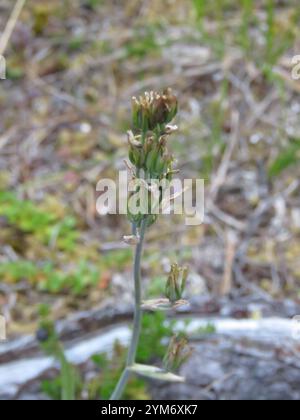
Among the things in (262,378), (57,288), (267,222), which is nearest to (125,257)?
(57,288)

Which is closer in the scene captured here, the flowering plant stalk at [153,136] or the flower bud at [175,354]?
the flowering plant stalk at [153,136]

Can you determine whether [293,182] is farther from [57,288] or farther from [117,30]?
[117,30]

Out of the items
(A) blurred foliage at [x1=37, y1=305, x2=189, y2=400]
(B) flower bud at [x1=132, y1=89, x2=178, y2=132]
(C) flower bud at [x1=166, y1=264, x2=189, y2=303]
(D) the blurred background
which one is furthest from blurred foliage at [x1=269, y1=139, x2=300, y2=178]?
(B) flower bud at [x1=132, y1=89, x2=178, y2=132]

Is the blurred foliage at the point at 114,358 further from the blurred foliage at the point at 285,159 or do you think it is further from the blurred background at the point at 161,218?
the blurred foliage at the point at 285,159

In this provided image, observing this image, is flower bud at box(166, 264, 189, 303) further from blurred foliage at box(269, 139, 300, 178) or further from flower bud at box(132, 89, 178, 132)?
blurred foliage at box(269, 139, 300, 178)

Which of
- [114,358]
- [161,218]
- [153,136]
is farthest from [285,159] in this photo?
[153,136]

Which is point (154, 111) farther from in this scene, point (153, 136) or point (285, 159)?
point (285, 159)

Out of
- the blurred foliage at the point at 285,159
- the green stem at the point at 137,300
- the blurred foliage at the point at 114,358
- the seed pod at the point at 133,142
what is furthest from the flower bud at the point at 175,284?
the blurred foliage at the point at 285,159

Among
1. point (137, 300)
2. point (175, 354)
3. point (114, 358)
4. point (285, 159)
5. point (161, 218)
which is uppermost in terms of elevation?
point (285, 159)
